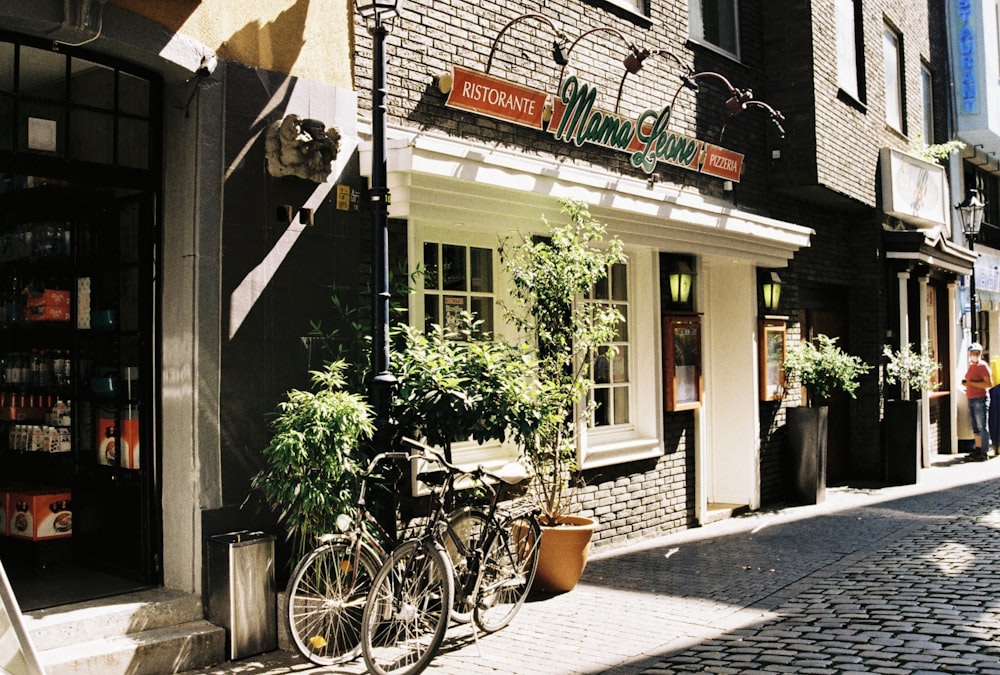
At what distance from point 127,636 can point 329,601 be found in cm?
111

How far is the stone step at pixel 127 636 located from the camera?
5.10 metres

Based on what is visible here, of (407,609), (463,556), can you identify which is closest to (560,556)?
(463,556)

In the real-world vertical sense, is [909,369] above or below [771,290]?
below

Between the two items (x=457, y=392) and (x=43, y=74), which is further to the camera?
(x=457, y=392)

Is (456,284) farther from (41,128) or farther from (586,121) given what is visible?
(41,128)

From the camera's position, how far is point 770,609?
6.69 metres

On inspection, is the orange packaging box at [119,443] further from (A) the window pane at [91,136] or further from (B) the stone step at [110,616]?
(A) the window pane at [91,136]

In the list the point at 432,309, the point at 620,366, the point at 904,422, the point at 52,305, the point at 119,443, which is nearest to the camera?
the point at 119,443

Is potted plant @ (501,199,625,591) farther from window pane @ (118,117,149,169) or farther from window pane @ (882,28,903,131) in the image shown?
window pane @ (882,28,903,131)

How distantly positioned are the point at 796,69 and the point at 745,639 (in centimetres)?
816

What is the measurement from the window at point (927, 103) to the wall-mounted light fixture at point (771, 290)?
25.4ft

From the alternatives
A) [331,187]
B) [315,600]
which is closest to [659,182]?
[331,187]

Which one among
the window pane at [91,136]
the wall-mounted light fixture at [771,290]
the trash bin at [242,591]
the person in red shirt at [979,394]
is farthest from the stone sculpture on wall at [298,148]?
the person in red shirt at [979,394]

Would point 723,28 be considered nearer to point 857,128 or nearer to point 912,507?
point 857,128
